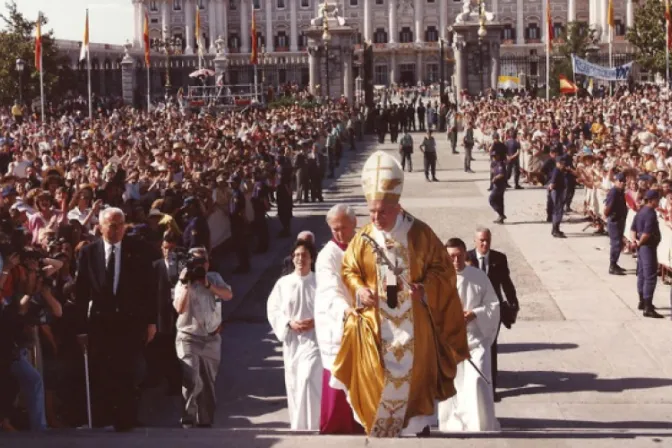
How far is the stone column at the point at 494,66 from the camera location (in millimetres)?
59125

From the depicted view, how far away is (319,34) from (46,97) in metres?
15.5

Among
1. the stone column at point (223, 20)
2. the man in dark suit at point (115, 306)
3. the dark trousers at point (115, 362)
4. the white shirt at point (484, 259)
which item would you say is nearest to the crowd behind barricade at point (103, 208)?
the man in dark suit at point (115, 306)

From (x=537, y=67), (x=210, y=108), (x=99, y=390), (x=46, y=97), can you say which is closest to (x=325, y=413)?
(x=99, y=390)

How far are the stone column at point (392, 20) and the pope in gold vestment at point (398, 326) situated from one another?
12085 centimetres

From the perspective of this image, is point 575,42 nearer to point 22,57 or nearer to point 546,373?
point 22,57

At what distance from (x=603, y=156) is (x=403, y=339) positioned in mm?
18075

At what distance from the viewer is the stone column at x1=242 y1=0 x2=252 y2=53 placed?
131 meters

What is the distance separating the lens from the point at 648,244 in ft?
48.2

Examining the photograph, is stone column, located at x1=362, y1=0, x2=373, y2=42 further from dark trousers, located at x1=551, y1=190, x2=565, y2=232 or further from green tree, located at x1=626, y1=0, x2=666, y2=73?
dark trousers, located at x1=551, y1=190, x2=565, y2=232

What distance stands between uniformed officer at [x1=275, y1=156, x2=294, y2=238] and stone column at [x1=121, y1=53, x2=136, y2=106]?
50.0 meters

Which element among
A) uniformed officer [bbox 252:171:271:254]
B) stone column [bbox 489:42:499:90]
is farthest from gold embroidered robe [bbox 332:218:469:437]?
stone column [bbox 489:42:499:90]

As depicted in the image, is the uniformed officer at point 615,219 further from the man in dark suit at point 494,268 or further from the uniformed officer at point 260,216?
the man in dark suit at point 494,268

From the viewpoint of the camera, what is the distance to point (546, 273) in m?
18.5

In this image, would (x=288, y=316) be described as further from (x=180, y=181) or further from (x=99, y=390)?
(x=180, y=181)
